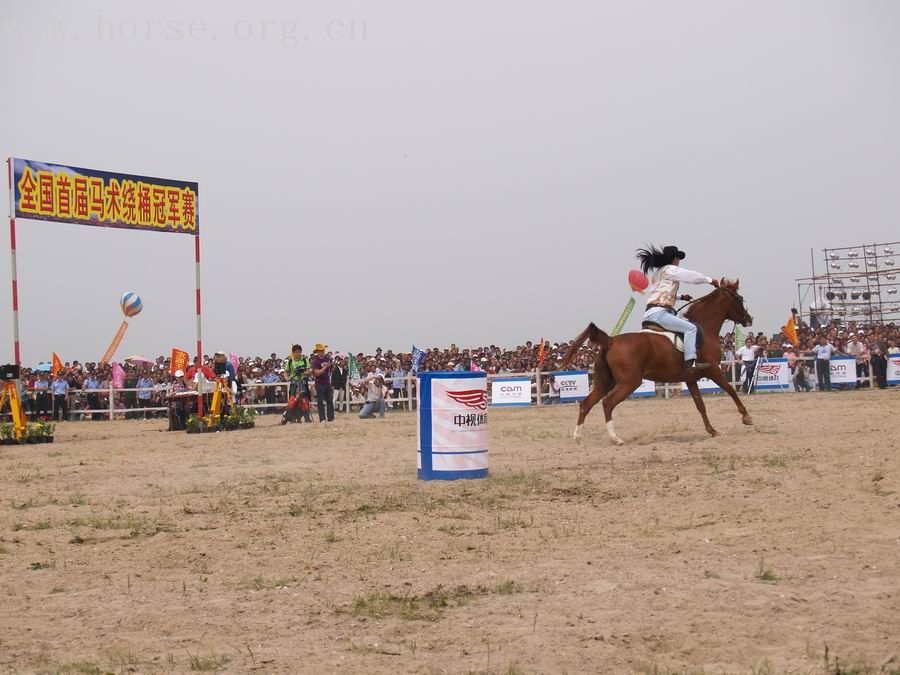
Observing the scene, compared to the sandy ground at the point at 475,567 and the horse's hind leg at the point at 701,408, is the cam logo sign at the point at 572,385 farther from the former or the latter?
the sandy ground at the point at 475,567

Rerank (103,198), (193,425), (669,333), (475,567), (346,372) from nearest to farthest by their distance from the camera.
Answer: (475,567) → (669,333) → (103,198) → (193,425) → (346,372)

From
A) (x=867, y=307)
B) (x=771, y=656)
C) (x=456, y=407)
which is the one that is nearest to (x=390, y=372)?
(x=456, y=407)

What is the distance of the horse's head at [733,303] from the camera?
1628cm

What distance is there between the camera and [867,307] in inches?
1827

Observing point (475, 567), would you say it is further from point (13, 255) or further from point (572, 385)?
point (572, 385)

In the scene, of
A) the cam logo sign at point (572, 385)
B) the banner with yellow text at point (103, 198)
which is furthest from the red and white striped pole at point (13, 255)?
the cam logo sign at point (572, 385)

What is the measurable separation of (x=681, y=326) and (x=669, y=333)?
0.25m

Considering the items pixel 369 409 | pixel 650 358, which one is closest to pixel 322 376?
pixel 369 409

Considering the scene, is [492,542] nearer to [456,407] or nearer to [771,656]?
[771,656]

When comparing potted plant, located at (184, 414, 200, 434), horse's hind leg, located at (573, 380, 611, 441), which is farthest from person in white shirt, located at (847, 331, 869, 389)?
potted plant, located at (184, 414, 200, 434)

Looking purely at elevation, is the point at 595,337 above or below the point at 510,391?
above

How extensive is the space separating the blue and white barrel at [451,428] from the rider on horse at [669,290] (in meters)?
5.10

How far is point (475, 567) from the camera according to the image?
6895mm

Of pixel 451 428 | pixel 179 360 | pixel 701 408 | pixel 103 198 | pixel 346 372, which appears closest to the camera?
pixel 451 428
